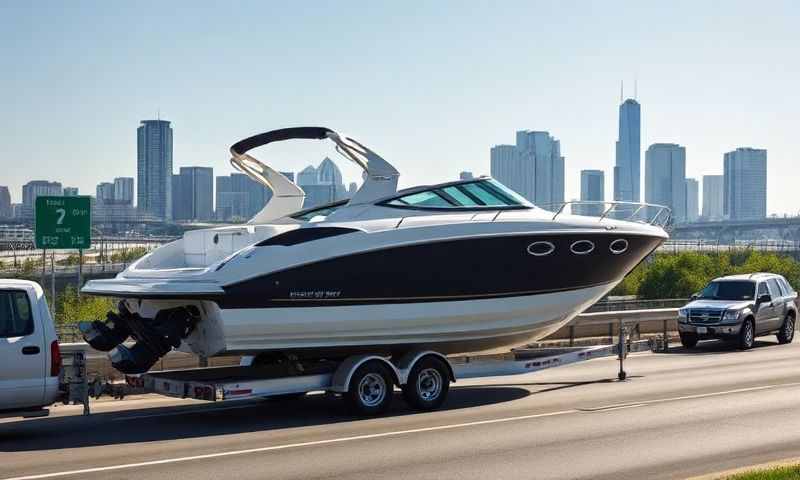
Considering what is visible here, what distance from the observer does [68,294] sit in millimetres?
56500

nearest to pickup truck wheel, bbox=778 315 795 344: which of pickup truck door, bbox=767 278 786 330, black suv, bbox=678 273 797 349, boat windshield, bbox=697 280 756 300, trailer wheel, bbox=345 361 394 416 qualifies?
black suv, bbox=678 273 797 349

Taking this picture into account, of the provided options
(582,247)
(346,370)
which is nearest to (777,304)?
(582,247)

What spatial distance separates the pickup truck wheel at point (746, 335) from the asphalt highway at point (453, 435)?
7032 millimetres

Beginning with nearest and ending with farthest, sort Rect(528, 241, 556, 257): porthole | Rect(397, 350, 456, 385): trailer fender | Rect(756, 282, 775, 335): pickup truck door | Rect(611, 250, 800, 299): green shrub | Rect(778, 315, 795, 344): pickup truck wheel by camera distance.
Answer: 1. Rect(397, 350, 456, 385): trailer fender
2. Rect(528, 241, 556, 257): porthole
3. Rect(756, 282, 775, 335): pickup truck door
4. Rect(778, 315, 795, 344): pickup truck wheel
5. Rect(611, 250, 800, 299): green shrub

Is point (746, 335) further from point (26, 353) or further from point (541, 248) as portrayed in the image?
point (26, 353)

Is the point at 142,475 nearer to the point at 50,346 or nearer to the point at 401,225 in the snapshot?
the point at 50,346

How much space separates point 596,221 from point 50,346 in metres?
8.81

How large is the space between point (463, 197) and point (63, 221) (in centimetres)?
1124

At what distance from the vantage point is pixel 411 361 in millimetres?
14906

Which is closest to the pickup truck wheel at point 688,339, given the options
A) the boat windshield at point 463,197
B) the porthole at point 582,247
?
the porthole at point 582,247

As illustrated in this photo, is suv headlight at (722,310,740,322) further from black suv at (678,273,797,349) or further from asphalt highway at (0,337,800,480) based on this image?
asphalt highway at (0,337,800,480)

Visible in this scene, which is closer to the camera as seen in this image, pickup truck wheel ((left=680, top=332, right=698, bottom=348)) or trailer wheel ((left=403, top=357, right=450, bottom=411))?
trailer wheel ((left=403, top=357, right=450, bottom=411))

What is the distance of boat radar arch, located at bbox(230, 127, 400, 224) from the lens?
16.3 metres

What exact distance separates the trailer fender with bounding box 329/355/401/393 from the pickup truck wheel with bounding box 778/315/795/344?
15747 mm
